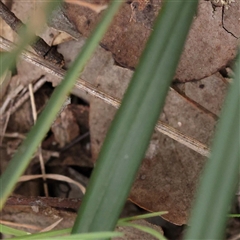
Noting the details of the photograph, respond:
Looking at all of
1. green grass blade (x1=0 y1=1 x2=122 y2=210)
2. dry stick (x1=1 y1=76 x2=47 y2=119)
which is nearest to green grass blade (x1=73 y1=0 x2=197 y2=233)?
green grass blade (x1=0 y1=1 x2=122 y2=210)

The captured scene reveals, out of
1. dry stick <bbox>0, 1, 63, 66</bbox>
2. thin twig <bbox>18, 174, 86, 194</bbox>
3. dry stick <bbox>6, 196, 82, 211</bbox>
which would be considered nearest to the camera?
dry stick <bbox>0, 1, 63, 66</bbox>

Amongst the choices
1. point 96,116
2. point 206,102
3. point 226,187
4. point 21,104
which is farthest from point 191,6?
point 21,104

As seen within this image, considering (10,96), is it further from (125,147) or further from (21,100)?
(125,147)

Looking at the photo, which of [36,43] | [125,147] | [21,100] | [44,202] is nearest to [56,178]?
[44,202]

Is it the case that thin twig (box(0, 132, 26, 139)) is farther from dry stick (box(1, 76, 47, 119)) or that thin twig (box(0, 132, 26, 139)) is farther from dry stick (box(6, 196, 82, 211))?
dry stick (box(6, 196, 82, 211))

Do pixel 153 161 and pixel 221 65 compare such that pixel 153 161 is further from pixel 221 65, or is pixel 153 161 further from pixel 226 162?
pixel 226 162

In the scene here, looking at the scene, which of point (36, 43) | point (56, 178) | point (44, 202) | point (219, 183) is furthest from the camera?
point (56, 178)

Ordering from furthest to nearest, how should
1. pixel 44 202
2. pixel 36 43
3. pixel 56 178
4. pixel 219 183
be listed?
1. pixel 56 178
2. pixel 44 202
3. pixel 36 43
4. pixel 219 183
